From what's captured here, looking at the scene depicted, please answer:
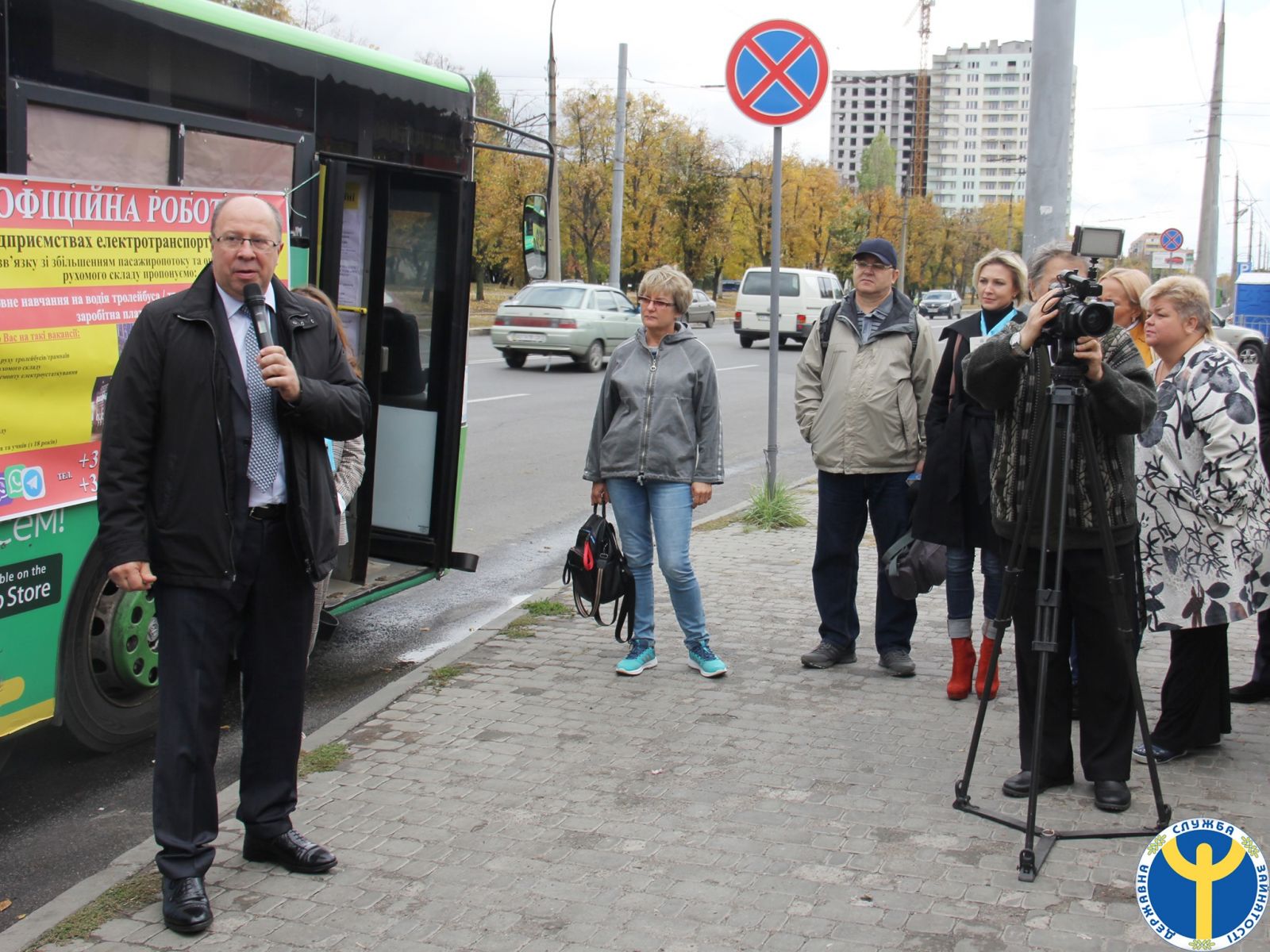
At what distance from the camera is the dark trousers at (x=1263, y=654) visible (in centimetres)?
548

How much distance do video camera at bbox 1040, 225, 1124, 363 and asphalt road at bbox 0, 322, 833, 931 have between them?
10.6 ft

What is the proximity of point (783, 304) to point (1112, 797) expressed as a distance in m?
29.6

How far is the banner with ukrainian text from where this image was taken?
4.05 metres

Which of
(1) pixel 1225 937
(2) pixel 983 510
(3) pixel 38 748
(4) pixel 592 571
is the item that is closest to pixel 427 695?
(4) pixel 592 571

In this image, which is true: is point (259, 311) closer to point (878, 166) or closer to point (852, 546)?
point (852, 546)

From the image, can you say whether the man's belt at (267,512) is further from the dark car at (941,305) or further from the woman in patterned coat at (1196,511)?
the dark car at (941,305)

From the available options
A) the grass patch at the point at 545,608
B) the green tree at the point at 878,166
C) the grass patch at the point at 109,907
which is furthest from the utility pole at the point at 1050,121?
the green tree at the point at 878,166

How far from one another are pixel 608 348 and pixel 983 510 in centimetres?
1905

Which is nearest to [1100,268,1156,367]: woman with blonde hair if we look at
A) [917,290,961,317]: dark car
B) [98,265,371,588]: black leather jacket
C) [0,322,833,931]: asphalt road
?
[98,265,371,588]: black leather jacket

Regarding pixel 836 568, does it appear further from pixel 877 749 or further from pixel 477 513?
pixel 477 513

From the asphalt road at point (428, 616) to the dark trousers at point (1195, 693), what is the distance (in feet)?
10.8

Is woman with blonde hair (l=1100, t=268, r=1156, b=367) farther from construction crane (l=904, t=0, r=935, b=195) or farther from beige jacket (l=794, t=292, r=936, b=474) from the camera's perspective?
construction crane (l=904, t=0, r=935, b=195)

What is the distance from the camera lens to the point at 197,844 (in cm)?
361

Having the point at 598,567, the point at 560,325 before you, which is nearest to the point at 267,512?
the point at 598,567
